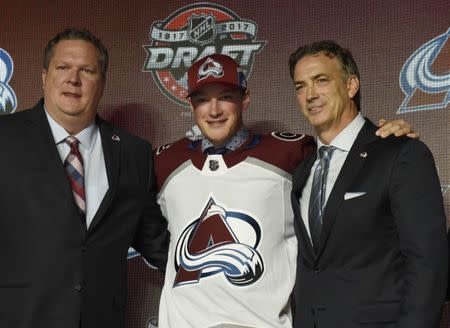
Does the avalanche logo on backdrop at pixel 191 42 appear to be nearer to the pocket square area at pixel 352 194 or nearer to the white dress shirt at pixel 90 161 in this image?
the white dress shirt at pixel 90 161

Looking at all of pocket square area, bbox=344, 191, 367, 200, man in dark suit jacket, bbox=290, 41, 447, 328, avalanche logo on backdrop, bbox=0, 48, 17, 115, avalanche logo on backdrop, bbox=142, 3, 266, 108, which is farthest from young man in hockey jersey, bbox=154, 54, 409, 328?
avalanche logo on backdrop, bbox=0, 48, 17, 115

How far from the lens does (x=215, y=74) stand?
2158 millimetres

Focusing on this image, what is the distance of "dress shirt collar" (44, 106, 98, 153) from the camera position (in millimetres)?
2186

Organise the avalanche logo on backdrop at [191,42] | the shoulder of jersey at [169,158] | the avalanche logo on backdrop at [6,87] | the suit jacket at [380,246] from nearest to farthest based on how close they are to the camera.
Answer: the suit jacket at [380,246], the shoulder of jersey at [169,158], the avalanche logo on backdrop at [191,42], the avalanche logo on backdrop at [6,87]

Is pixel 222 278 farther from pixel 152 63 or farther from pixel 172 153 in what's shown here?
pixel 152 63

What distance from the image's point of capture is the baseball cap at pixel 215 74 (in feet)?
7.05

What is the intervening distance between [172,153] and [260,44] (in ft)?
2.17

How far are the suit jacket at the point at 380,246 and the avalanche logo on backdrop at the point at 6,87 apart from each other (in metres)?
1.57

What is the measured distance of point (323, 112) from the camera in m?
1.97

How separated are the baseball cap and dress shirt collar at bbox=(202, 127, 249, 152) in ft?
0.47

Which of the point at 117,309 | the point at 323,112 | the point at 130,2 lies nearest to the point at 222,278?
the point at 117,309

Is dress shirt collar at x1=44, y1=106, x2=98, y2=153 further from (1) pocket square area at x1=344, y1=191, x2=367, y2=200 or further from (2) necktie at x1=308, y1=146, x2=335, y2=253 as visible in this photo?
(1) pocket square area at x1=344, y1=191, x2=367, y2=200

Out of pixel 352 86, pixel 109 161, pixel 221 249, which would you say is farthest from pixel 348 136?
pixel 109 161

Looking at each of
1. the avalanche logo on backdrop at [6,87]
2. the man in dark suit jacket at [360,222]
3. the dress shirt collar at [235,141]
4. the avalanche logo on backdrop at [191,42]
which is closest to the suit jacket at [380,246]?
the man in dark suit jacket at [360,222]
